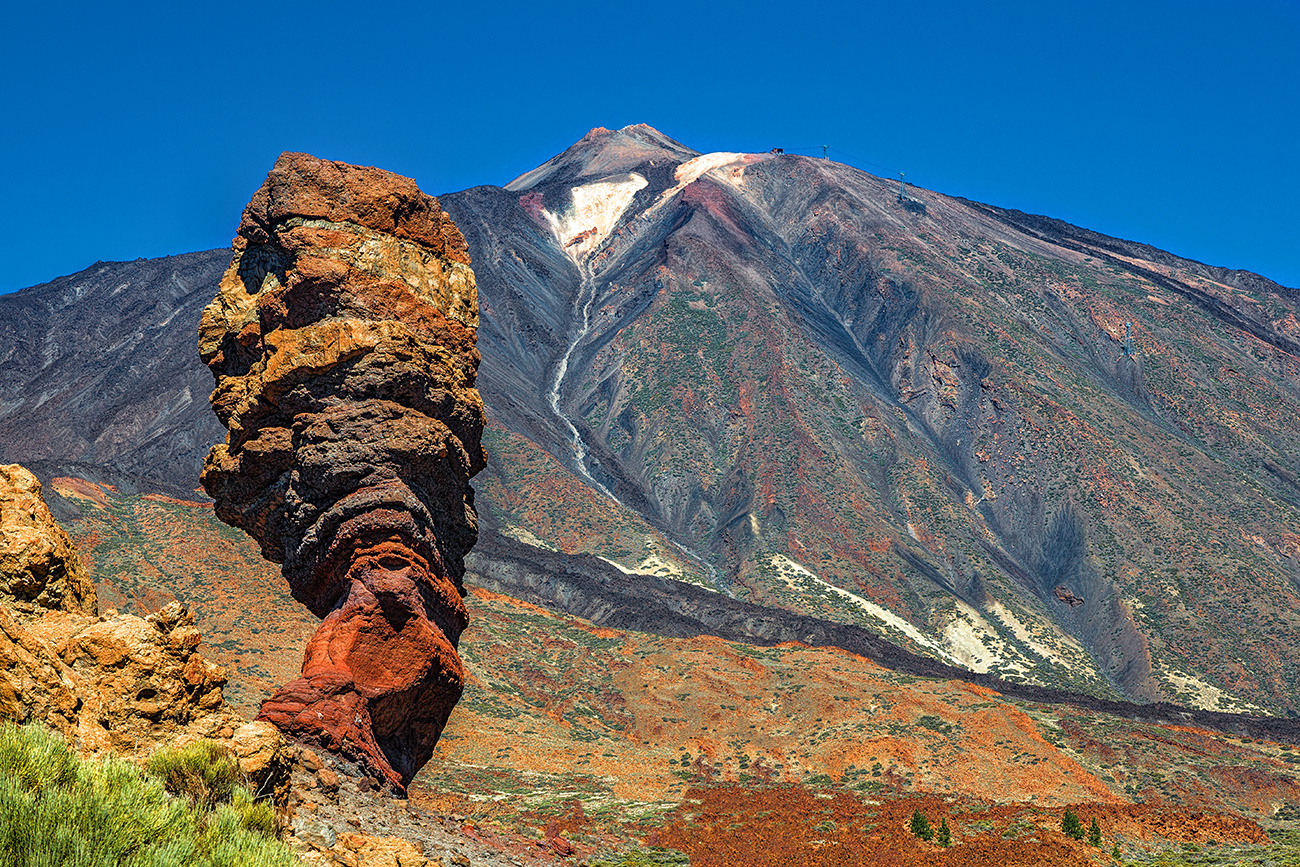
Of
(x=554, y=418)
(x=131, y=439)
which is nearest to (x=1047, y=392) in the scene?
(x=554, y=418)

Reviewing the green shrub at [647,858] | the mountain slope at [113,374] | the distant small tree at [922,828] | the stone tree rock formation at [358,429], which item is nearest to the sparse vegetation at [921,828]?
the distant small tree at [922,828]

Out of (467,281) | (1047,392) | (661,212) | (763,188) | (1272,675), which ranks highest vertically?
(763,188)

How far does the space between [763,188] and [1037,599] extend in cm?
9423

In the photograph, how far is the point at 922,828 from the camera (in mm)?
25250

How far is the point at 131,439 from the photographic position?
324ft

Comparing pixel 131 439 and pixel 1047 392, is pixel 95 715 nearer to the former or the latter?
pixel 131 439

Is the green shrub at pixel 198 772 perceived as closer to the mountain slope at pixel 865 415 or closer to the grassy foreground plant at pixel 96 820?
the grassy foreground plant at pixel 96 820

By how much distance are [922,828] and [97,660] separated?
72.1ft

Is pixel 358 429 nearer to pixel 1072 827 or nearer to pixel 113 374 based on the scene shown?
pixel 1072 827

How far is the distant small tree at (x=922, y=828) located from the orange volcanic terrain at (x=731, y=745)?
0.78 feet

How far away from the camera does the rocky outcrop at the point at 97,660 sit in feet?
23.5

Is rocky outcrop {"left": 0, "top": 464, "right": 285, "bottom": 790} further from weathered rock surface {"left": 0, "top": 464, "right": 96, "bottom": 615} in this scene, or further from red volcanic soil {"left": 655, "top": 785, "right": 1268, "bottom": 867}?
red volcanic soil {"left": 655, "top": 785, "right": 1268, "bottom": 867}

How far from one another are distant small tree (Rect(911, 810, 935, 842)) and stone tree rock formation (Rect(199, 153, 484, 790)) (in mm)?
15116

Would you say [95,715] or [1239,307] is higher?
[1239,307]
